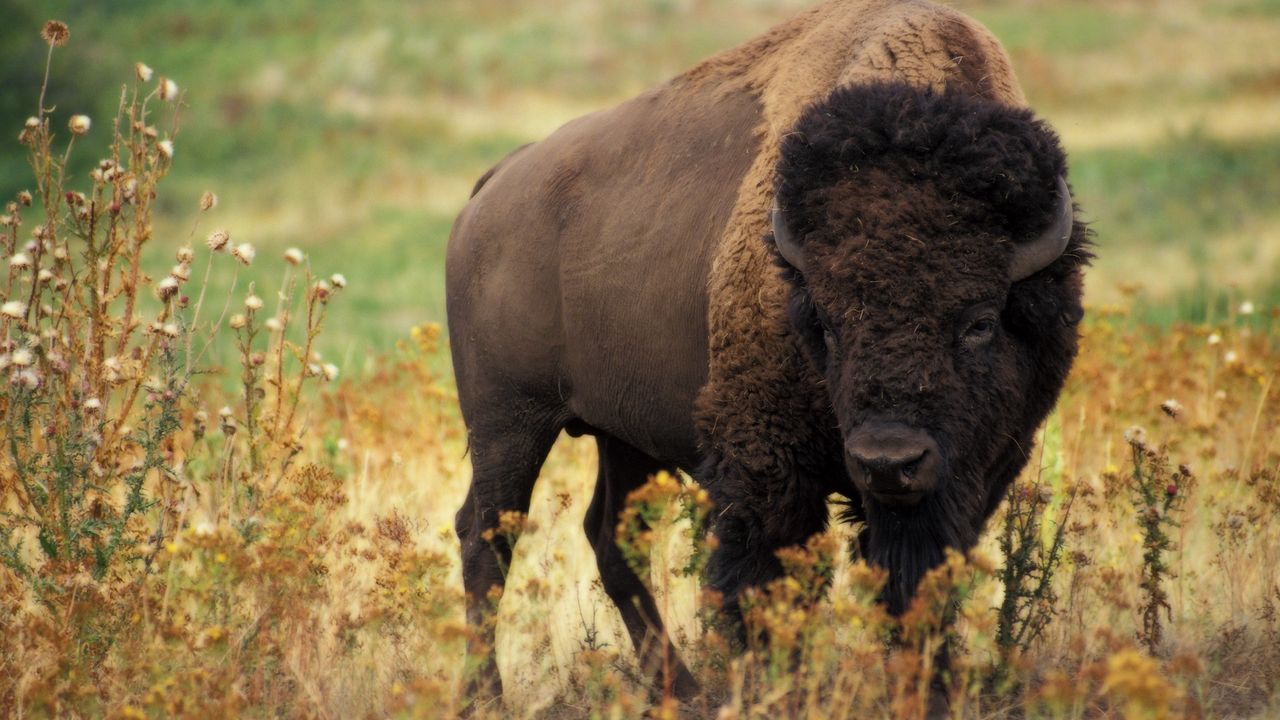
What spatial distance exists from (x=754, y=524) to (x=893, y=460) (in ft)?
2.98

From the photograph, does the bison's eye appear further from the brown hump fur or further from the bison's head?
the brown hump fur

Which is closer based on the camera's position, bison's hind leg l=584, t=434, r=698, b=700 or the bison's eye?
the bison's eye

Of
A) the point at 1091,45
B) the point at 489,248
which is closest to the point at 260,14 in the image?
the point at 1091,45

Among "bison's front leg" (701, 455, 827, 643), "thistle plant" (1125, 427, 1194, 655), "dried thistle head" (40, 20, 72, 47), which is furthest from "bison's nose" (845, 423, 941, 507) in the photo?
"dried thistle head" (40, 20, 72, 47)

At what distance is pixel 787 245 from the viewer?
4320 mm

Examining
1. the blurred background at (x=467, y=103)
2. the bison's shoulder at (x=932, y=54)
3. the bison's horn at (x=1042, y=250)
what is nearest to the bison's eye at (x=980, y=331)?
the bison's horn at (x=1042, y=250)

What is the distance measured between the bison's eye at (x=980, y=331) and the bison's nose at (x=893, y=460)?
14.3 inches

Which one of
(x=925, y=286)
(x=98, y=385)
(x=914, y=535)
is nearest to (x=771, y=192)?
(x=925, y=286)

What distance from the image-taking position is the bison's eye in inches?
161

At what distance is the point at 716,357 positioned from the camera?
15.7ft

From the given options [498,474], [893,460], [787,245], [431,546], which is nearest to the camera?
[893,460]

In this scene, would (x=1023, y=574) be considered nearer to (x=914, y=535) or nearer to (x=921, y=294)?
(x=914, y=535)

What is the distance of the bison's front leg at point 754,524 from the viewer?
4.55 meters

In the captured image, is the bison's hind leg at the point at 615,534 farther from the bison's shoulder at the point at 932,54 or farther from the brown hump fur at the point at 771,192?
the bison's shoulder at the point at 932,54
